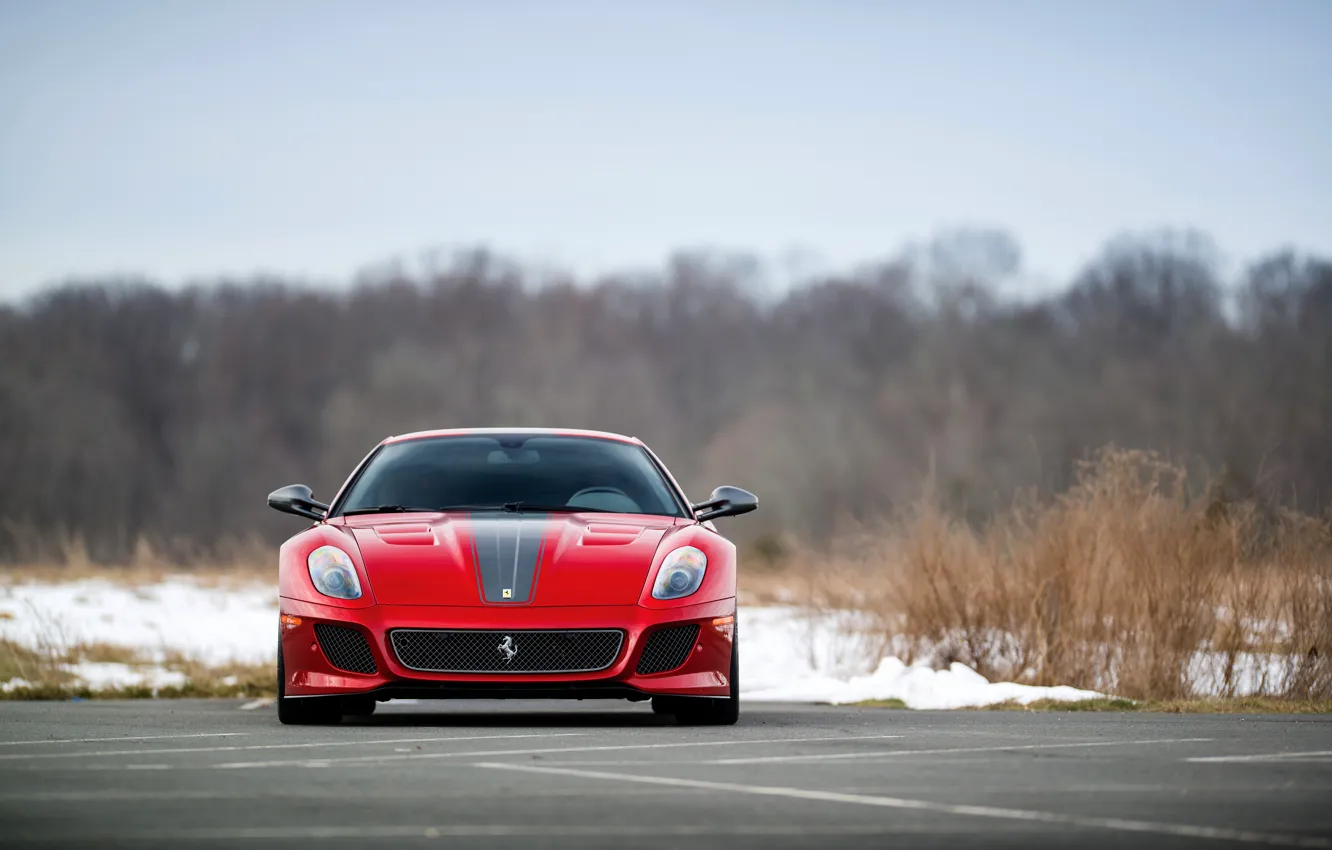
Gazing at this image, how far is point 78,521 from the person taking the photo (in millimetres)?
57938

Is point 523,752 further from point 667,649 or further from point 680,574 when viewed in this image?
point 680,574

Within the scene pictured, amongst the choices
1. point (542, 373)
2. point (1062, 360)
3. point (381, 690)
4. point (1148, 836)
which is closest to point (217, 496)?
point (542, 373)

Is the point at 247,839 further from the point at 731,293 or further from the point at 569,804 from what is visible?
the point at 731,293

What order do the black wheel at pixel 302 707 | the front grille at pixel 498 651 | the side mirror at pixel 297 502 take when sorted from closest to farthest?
the front grille at pixel 498 651
the black wheel at pixel 302 707
the side mirror at pixel 297 502

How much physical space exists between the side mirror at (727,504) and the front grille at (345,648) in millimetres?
2082

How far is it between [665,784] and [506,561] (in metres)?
2.73

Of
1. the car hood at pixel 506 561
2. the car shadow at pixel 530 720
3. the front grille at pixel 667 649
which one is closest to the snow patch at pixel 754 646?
the car shadow at pixel 530 720

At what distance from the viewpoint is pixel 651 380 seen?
208ft

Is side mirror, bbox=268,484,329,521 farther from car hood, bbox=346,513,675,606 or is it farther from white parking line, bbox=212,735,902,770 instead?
white parking line, bbox=212,735,902,770

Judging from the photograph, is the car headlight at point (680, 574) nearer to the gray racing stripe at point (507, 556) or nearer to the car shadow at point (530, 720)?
the gray racing stripe at point (507, 556)

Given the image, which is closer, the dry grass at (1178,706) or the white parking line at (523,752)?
the white parking line at (523,752)

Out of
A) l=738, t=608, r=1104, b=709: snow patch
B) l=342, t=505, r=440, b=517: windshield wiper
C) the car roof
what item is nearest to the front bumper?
l=342, t=505, r=440, b=517: windshield wiper

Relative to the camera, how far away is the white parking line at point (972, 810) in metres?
4.70

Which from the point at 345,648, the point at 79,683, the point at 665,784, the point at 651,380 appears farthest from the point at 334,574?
the point at 651,380
